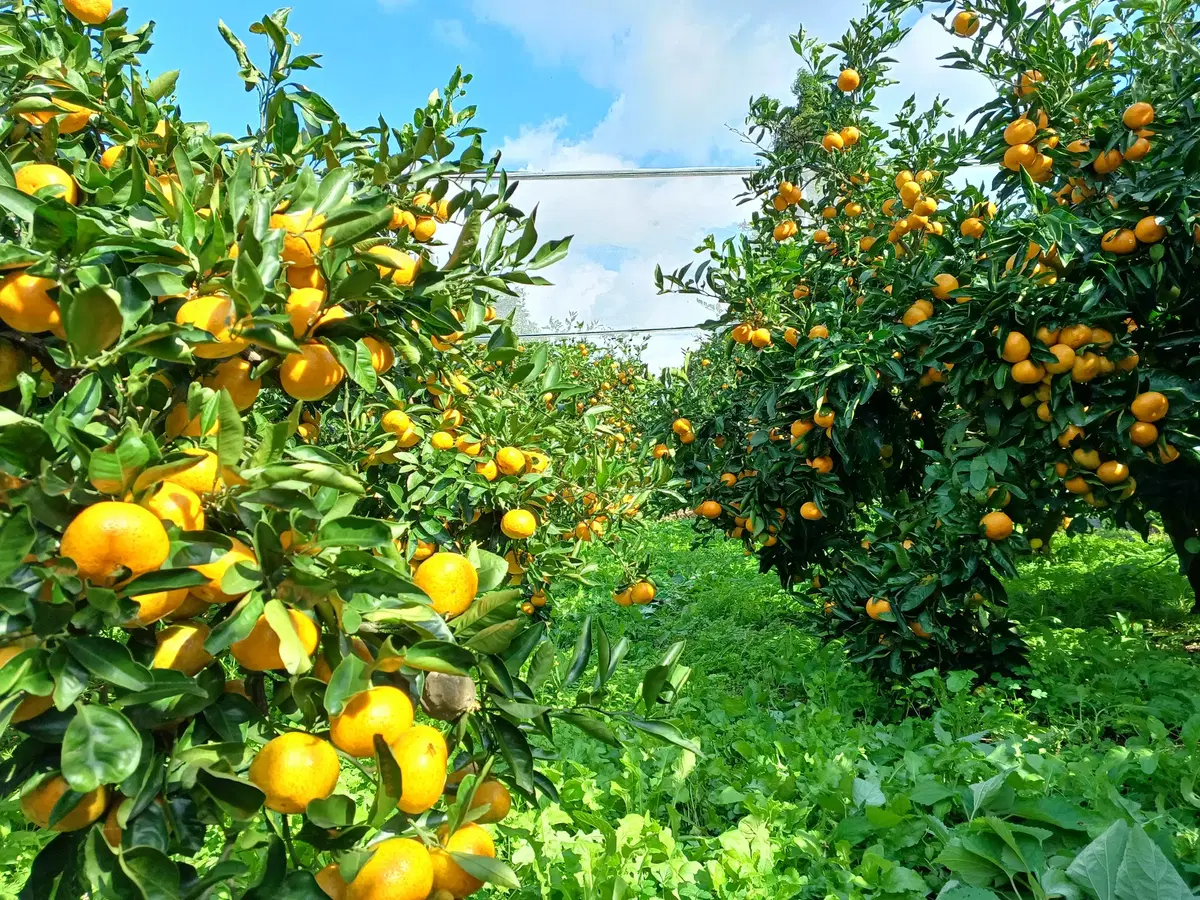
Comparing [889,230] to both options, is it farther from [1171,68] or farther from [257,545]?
[257,545]

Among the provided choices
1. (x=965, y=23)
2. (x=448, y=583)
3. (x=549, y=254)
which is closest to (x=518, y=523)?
(x=549, y=254)

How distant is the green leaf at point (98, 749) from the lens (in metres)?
0.54

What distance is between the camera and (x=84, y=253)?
714mm

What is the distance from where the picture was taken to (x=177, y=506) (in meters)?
0.64

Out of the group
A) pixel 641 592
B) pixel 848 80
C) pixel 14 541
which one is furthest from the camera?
pixel 848 80

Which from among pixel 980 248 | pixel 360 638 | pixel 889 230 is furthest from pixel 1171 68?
pixel 360 638

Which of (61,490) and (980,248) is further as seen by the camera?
(980,248)

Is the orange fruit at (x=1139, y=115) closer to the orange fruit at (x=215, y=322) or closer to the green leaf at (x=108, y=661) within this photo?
the orange fruit at (x=215, y=322)

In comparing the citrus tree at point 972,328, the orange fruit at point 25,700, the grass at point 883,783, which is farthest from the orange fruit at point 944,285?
the orange fruit at point 25,700

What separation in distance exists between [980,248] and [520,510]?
1.82 metres

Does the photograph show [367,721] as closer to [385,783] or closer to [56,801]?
[385,783]

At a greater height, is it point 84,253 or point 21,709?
point 84,253

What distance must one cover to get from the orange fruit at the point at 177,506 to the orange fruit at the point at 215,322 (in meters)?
0.16

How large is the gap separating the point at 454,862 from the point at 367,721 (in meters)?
0.18
